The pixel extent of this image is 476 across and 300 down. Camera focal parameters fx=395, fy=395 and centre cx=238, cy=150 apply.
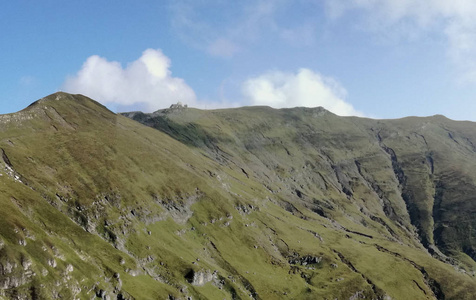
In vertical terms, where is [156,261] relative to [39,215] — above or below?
below

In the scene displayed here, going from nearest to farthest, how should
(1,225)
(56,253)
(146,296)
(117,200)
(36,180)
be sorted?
(1,225) → (56,253) → (146,296) → (36,180) → (117,200)

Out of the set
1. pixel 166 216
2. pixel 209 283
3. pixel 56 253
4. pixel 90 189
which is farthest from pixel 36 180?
pixel 209 283

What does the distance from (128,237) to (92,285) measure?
44286 mm

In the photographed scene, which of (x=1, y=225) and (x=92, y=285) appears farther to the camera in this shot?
(x=92, y=285)

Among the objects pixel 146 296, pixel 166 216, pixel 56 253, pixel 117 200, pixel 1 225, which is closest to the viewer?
pixel 1 225

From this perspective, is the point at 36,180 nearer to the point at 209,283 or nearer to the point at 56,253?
the point at 56,253

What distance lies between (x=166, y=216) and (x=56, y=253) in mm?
78866

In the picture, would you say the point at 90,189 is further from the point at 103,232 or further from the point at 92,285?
the point at 92,285

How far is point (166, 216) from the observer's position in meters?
195

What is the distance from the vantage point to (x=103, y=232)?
15800 cm

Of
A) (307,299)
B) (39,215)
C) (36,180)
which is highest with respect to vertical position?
(36,180)

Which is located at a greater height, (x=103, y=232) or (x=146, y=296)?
(x=103, y=232)

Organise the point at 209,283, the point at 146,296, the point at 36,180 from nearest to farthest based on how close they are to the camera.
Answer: the point at 146,296 → the point at 36,180 → the point at 209,283

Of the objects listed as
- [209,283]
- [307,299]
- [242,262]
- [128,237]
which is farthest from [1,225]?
[307,299]
